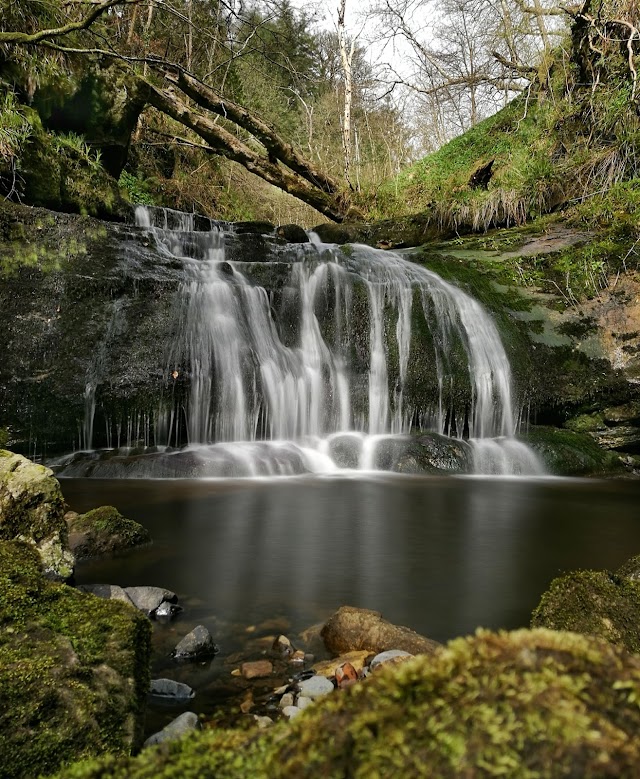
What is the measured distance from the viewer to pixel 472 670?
758 mm

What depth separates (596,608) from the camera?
7.73 feet

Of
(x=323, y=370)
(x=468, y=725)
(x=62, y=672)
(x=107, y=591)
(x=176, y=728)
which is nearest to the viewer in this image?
(x=468, y=725)

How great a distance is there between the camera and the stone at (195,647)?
8.43 feet

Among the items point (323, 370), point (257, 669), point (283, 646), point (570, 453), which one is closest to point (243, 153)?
point (323, 370)

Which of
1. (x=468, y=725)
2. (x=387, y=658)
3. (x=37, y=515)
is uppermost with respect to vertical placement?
(x=468, y=725)

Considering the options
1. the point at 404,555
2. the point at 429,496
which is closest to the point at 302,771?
the point at 404,555

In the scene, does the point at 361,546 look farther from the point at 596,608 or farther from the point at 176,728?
the point at 176,728

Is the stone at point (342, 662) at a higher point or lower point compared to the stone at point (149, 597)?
lower

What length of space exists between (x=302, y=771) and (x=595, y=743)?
0.36 meters

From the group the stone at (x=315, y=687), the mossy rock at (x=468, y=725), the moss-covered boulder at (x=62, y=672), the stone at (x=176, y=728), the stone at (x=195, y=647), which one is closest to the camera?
the mossy rock at (x=468, y=725)

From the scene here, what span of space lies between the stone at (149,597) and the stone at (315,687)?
44.7 inches

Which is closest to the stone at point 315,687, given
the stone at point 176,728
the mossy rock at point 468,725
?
the stone at point 176,728

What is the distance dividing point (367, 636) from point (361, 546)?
196 centimetres

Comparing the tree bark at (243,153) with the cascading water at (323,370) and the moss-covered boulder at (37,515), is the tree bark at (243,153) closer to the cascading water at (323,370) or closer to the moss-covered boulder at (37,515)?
the cascading water at (323,370)
